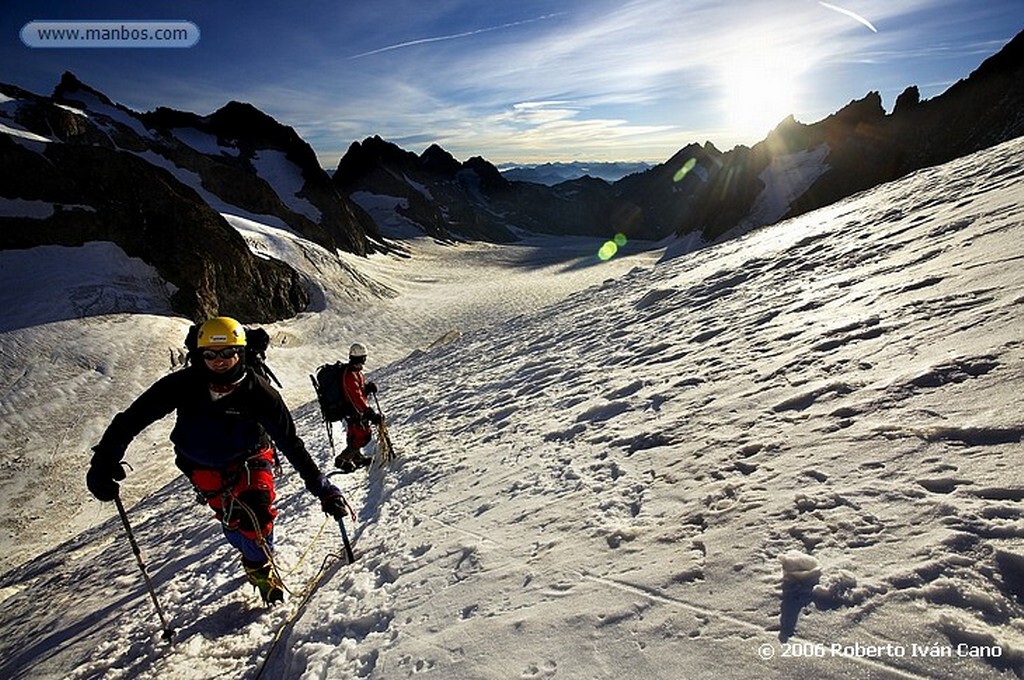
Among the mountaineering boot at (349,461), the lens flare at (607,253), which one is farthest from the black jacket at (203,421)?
the lens flare at (607,253)

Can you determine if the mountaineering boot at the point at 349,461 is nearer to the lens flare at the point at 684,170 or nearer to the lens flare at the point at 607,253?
the lens flare at the point at 607,253

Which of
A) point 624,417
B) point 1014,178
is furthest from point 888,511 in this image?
point 1014,178

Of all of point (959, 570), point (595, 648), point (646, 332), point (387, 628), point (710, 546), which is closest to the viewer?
point (959, 570)

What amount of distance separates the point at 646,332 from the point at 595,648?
23.1 ft

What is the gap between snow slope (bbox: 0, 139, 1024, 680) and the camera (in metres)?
2.29

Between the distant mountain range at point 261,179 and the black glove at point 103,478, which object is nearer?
the black glove at point 103,478

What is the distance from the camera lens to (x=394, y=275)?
50625 millimetres

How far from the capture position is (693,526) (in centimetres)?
322

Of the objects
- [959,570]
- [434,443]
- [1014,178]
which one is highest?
[1014,178]

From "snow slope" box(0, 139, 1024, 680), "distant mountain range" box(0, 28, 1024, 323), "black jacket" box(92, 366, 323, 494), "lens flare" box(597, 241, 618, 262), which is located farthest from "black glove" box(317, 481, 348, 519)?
"lens flare" box(597, 241, 618, 262)

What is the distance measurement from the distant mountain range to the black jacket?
73.0 ft

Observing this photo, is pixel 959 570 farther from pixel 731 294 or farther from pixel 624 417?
pixel 731 294

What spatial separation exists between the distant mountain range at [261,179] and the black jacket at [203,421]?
22.3m

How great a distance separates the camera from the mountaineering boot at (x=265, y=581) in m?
4.30
